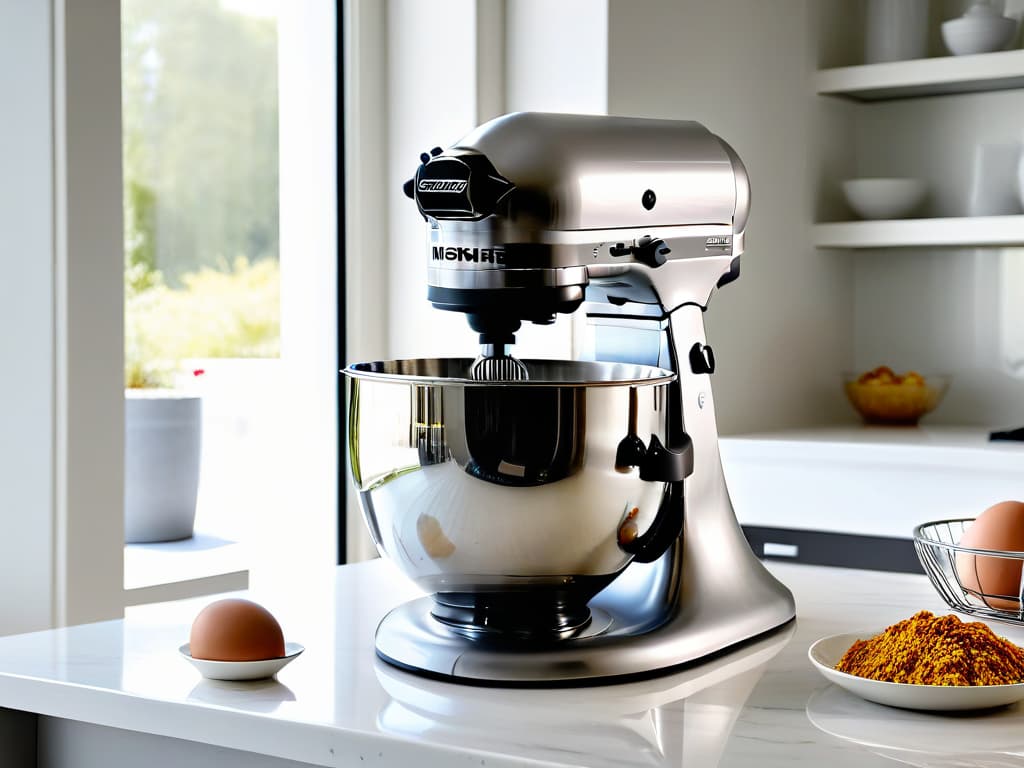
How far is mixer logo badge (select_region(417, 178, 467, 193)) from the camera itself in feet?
2.95

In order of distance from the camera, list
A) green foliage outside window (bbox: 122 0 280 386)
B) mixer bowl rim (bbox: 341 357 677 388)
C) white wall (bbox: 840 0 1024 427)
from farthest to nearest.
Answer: white wall (bbox: 840 0 1024 427), green foliage outside window (bbox: 122 0 280 386), mixer bowl rim (bbox: 341 357 677 388)

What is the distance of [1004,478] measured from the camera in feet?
7.23

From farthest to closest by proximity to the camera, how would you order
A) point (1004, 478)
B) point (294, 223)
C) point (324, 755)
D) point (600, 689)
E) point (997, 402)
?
point (997, 402) → point (294, 223) → point (1004, 478) → point (600, 689) → point (324, 755)

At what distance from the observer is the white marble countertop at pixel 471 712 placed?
755mm

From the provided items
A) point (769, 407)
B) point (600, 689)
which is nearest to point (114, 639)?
point (600, 689)

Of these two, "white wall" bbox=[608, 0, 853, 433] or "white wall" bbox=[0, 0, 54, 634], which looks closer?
"white wall" bbox=[0, 0, 54, 634]

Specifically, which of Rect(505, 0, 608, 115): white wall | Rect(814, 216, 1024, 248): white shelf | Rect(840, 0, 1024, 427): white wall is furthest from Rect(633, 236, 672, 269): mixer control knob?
Rect(840, 0, 1024, 427): white wall

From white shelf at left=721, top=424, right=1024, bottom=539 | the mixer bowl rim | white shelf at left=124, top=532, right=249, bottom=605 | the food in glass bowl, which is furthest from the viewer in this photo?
the food in glass bowl

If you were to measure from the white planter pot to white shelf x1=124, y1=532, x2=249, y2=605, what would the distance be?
0.9 inches

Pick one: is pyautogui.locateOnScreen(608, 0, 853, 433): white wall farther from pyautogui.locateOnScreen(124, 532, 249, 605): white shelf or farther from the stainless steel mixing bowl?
the stainless steel mixing bowl

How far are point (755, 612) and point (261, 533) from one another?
1346mm

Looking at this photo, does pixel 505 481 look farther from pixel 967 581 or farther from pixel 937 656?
pixel 967 581

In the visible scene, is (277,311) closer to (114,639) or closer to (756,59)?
(756,59)

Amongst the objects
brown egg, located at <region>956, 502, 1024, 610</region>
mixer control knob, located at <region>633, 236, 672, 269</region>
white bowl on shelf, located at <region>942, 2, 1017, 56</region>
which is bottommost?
brown egg, located at <region>956, 502, 1024, 610</region>
